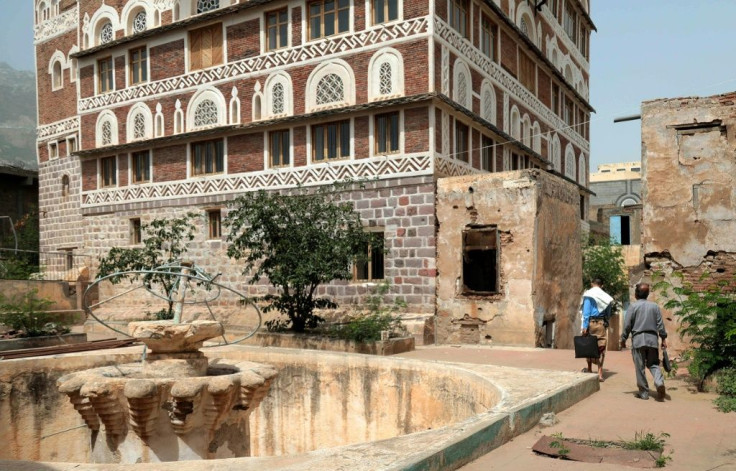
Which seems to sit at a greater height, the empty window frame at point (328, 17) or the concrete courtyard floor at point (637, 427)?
the empty window frame at point (328, 17)

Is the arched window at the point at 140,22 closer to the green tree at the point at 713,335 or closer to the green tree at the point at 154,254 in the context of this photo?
the green tree at the point at 154,254

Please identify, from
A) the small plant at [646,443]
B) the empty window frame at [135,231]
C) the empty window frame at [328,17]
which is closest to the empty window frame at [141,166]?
the empty window frame at [135,231]

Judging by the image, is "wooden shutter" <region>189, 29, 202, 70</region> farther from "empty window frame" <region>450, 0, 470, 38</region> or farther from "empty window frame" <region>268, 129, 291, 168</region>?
"empty window frame" <region>450, 0, 470, 38</region>

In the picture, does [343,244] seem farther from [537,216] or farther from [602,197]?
[602,197]

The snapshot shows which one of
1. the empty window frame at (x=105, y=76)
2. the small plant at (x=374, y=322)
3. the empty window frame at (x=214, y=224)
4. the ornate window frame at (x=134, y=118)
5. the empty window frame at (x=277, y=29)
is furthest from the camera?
the empty window frame at (x=105, y=76)

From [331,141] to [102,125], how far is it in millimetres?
10691

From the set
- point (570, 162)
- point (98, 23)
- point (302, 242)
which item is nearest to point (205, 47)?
point (98, 23)

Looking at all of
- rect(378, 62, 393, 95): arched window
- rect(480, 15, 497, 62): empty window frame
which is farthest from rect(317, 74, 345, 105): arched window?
rect(480, 15, 497, 62): empty window frame

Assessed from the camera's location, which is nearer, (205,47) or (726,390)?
(726,390)

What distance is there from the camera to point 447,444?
5.44m

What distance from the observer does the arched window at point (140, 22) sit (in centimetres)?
2392

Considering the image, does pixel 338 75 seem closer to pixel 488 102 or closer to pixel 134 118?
pixel 488 102

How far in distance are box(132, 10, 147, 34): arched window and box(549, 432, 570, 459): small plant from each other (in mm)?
21908

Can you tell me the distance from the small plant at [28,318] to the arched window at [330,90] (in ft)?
29.2
